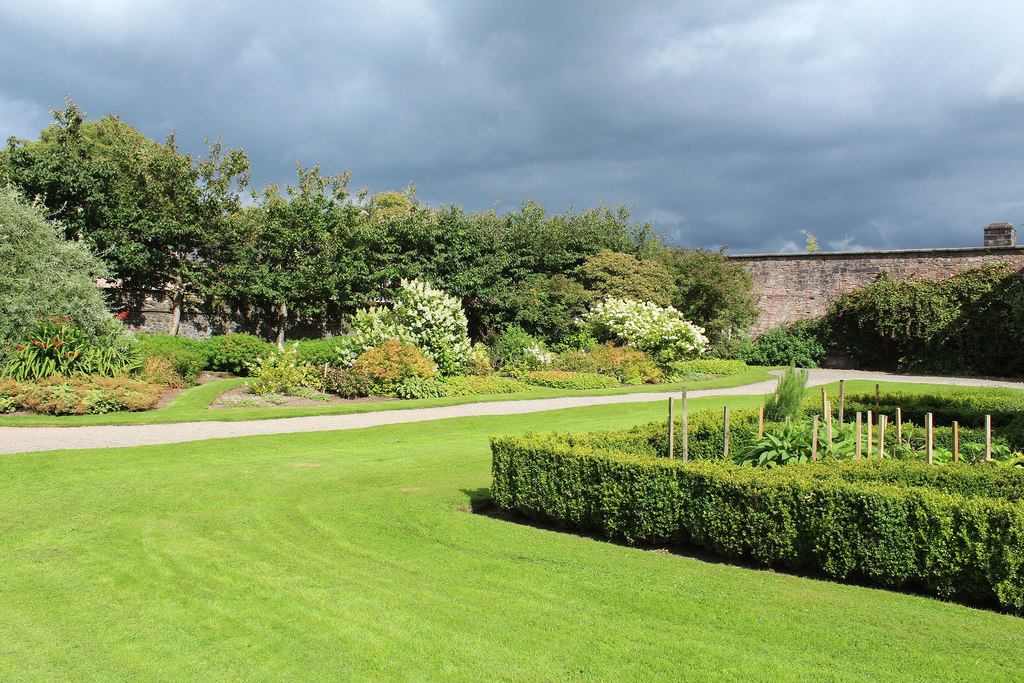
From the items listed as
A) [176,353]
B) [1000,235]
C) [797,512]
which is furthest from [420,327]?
[1000,235]

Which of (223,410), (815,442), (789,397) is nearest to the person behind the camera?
(815,442)

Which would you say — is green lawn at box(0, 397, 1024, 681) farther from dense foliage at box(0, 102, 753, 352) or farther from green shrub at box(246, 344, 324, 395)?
dense foliage at box(0, 102, 753, 352)

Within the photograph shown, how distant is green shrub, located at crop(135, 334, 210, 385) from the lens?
16328 millimetres

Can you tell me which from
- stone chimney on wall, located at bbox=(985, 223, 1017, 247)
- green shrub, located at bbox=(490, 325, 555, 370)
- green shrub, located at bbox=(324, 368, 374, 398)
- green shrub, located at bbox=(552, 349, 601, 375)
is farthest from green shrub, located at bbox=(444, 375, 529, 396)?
stone chimney on wall, located at bbox=(985, 223, 1017, 247)

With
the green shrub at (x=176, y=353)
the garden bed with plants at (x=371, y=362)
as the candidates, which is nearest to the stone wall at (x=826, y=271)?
the garden bed with plants at (x=371, y=362)

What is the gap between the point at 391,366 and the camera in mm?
15305

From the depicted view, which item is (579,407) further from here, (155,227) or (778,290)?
(778,290)

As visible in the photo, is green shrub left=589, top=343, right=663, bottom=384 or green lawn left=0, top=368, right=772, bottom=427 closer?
green lawn left=0, top=368, right=772, bottom=427

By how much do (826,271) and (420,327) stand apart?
685 inches

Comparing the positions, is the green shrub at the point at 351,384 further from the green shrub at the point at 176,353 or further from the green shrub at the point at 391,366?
the green shrub at the point at 176,353

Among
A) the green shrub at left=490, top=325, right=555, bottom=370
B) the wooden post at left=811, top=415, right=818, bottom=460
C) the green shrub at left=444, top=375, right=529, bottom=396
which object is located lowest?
the green shrub at left=444, top=375, right=529, bottom=396

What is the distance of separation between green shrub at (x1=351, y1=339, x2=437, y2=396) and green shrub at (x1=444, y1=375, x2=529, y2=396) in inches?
26.8

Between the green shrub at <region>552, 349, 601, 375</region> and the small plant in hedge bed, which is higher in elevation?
the small plant in hedge bed

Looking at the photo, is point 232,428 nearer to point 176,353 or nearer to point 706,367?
point 176,353
